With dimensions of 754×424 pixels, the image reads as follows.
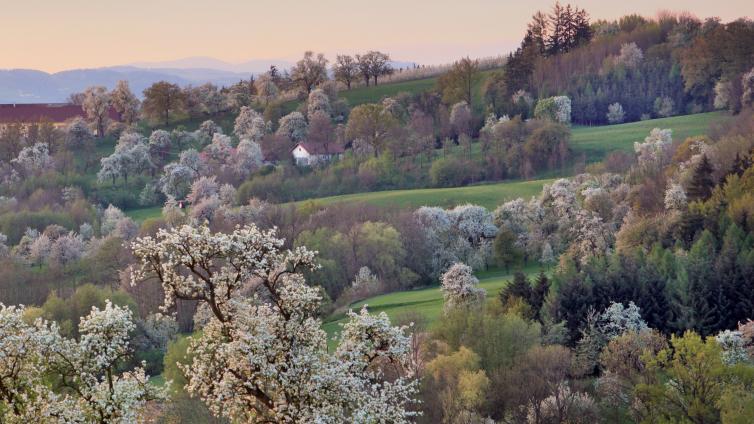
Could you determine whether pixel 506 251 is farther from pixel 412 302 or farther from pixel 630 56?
pixel 630 56

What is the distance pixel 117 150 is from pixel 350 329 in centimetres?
9732

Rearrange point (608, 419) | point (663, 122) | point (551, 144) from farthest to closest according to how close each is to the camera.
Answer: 1. point (663, 122)
2. point (551, 144)
3. point (608, 419)

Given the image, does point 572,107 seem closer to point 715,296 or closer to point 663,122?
point 663,122

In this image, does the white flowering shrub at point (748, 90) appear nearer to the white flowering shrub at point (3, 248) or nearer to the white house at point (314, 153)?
the white house at point (314, 153)

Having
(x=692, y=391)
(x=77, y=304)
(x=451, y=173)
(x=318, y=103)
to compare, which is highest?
(x=318, y=103)

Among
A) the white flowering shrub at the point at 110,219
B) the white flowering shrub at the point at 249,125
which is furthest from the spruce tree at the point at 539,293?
the white flowering shrub at the point at 249,125

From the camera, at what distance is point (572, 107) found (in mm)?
116062

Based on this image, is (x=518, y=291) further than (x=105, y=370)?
Yes

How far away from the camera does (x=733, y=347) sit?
39.3m

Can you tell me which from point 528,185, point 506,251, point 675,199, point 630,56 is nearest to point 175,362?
point 506,251

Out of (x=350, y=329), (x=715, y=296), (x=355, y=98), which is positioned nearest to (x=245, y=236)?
(x=350, y=329)

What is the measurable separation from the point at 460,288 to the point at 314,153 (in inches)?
2126

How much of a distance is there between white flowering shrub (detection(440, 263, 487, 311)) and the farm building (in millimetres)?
87605

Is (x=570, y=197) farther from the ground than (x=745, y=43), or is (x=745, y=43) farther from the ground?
(x=745, y=43)
